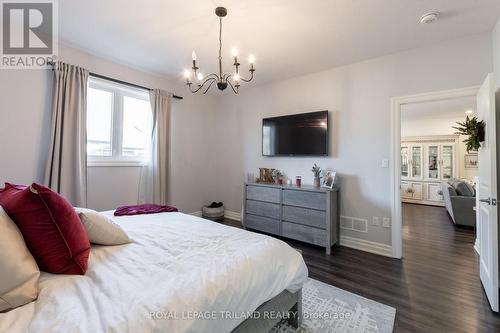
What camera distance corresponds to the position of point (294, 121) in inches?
144

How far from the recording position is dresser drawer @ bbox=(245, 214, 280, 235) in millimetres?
3460

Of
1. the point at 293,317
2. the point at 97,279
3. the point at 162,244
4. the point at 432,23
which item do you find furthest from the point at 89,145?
the point at 432,23

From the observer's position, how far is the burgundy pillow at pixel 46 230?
1.05 m

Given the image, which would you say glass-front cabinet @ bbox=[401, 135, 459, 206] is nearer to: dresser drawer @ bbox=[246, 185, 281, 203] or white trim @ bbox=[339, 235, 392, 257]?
white trim @ bbox=[339, 235, 392, 257]

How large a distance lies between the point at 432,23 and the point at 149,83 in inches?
145

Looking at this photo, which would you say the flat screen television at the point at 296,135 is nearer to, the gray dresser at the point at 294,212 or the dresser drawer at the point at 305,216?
the gray dresser at the point at 294,212

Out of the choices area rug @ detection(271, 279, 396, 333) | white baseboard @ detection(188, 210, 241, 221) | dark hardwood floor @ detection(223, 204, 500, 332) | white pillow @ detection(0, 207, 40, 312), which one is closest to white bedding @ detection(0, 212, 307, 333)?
white pillow @ detection(0, 207, 40, 312)

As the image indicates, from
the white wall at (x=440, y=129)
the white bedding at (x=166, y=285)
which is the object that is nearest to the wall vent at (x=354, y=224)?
the white bedding at (x=166, y=285)

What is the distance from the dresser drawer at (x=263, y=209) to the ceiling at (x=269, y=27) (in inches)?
83.1

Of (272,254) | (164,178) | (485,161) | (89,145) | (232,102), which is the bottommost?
(272,254)

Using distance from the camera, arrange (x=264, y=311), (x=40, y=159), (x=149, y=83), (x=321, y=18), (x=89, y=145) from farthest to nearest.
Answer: (x=149, y=83), (x=89, y=145), (x=40, y=159), (x=321, y=18), (x=264, y=311)

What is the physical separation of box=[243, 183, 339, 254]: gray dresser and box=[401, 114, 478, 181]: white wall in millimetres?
5439

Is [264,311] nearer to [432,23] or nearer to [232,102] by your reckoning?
[432,23]

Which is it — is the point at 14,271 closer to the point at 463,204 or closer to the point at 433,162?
the point at 463,204
